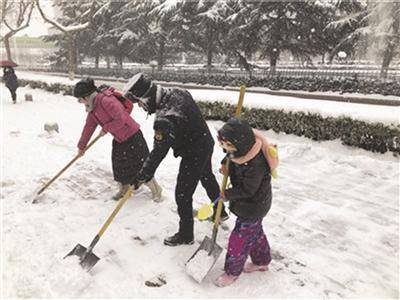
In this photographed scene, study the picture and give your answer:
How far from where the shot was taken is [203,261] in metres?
3.37

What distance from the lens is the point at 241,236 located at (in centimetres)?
321

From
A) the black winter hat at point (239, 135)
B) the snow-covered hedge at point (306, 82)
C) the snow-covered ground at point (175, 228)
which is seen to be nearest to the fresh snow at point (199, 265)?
the snow-covered ground at point (175, 228)

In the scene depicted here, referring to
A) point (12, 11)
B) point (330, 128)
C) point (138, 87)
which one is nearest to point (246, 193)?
point (138, 87)

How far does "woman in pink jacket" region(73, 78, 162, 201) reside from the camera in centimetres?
448

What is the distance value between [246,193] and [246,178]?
137 mm

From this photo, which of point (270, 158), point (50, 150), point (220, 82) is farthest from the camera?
point (220, 82)

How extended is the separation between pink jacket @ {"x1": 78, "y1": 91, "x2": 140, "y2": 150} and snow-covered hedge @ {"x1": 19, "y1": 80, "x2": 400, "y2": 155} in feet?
14.6

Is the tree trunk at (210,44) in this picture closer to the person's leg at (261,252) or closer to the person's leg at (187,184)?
the person's leg at (187,184)

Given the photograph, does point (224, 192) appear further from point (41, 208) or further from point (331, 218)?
point (41, 208)

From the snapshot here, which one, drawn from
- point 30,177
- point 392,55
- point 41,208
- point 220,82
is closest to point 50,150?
point 30,177

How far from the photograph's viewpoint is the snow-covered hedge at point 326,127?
6.73 meters

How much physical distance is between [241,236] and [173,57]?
24614 mm

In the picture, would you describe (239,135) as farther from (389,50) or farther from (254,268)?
(389,50)

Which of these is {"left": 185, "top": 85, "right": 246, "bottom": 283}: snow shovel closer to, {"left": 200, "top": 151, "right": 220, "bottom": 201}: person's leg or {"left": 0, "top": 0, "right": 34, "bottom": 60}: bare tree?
{"left": 200, "top": 151, "right": 220, "bottom": 201}: person's leg
